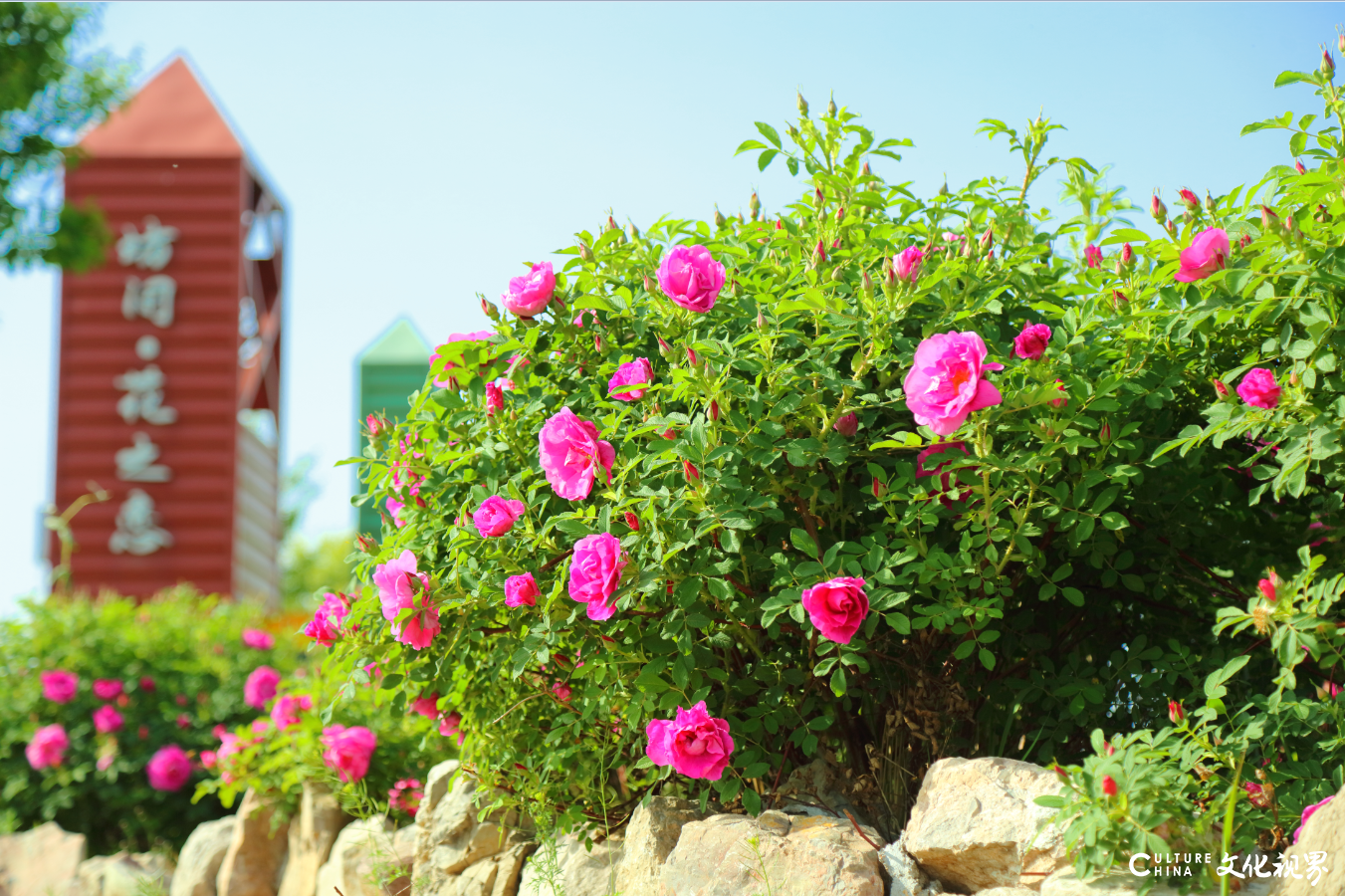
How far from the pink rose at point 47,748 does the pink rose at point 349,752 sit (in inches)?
113

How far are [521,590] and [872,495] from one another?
2.89ft

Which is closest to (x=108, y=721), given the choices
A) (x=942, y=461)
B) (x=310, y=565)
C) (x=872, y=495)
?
(x=872, y=495)

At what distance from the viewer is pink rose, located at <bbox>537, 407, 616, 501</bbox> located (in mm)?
2449

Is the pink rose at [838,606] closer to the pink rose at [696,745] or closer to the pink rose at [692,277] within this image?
the pink rose at [696,745]

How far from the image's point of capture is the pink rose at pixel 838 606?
2.25 m

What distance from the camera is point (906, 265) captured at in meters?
2.28

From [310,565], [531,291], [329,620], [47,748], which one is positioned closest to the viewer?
[531,291]

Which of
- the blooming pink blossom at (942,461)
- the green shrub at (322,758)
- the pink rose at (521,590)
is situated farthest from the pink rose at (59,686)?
the blooming pink blossom at (942,461)

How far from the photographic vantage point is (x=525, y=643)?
102 inches

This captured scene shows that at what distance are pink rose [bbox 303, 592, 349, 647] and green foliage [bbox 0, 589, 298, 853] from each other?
3340 mm

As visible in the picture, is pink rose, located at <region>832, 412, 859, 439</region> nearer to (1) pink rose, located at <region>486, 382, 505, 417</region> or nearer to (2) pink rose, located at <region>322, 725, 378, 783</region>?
(1) pink rose, located at <region>486, 382, 505, 417</region>

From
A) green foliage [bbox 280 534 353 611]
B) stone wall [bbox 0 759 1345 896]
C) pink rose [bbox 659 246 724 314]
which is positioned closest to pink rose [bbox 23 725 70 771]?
stone wall [bbox 0 759 1345 896]

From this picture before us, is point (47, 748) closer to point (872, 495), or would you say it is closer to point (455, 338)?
point (455, 338)

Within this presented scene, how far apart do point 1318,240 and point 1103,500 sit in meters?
0.75
